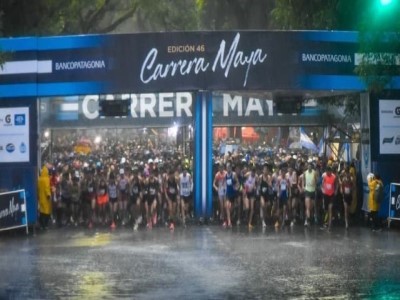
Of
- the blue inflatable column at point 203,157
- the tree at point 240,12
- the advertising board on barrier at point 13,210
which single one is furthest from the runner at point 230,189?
the tree at point 240,12

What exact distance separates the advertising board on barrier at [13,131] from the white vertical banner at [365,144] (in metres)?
9.50

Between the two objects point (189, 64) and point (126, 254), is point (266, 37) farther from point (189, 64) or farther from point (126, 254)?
point (126, 254)

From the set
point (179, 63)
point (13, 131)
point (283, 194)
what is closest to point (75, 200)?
point (13, 131)

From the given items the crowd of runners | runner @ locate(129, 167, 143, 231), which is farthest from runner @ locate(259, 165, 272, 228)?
runner @ locate(129, 167, 143, 231)

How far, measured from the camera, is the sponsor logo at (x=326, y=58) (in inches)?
930

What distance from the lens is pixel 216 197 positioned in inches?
963

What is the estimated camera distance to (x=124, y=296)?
40.3 ft

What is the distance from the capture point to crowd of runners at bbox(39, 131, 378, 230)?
23.6 m

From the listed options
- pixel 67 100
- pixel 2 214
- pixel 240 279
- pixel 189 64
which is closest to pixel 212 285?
pixel 240 279

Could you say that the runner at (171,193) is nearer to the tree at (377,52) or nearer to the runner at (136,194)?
the runner at (136,194)

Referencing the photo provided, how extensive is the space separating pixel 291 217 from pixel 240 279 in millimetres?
10339

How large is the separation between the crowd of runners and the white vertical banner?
1.20 feet

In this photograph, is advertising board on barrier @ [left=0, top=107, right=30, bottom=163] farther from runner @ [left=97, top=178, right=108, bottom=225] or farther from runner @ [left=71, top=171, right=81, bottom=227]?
runner @ [left=97, top=178, right=108, bottom=225]

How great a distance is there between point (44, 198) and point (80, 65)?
382cm
